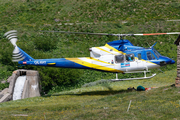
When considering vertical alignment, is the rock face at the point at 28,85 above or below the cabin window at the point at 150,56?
below

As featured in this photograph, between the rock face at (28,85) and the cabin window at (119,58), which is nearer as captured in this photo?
the cabin window at (119,58)

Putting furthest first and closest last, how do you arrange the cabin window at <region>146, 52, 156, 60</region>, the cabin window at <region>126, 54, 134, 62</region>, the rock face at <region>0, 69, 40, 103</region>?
the rock face at <region>0, 69, 40, 103</region> → the cabin window at <region>146, 52, 156, 60</region> → the cabin window at <region>126, 54, 134, 62</region>

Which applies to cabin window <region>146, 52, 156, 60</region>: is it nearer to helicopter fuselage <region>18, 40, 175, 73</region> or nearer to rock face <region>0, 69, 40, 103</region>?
helicopter fuselage <region>18, 40, 175, 73</region>

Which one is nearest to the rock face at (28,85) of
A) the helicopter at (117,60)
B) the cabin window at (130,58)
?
the helicopter at (117,60)

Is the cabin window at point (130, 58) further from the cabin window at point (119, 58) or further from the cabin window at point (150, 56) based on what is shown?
the cabin window at point (150, 56)

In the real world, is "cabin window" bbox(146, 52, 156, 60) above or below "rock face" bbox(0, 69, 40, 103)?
above

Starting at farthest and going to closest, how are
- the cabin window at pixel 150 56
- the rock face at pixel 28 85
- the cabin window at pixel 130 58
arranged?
the rock face at pixel 28 85 < the cabin window at pixel 150 56 < the cabin window at pixel 130 58

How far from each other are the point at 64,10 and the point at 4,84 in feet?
78.3

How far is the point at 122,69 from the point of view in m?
23.1

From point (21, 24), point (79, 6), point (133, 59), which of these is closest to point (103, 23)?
point (79, 6)

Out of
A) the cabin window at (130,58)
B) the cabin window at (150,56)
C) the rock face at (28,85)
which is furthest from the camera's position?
the rock face at (28,85)

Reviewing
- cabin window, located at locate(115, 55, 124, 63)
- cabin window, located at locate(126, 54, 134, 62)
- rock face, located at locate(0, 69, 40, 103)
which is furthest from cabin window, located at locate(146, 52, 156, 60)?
Answer: rock face, located at locate(0, 69, 40, 103)

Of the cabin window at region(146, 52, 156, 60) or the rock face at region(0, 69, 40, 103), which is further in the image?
the rock face at region(0, 69, 40, 103)

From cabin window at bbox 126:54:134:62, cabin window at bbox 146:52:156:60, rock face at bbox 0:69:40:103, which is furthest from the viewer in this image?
rock face at bbox 0:69:40:103
